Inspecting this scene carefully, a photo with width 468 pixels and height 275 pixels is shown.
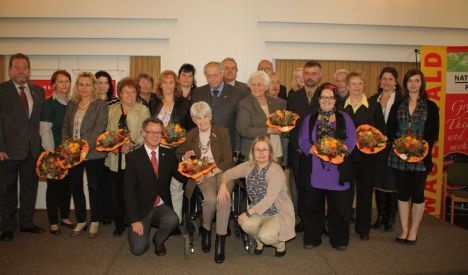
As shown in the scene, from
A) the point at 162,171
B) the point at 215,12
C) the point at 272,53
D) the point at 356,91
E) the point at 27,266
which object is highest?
the point at 215,12

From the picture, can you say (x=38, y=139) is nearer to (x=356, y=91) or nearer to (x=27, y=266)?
(x=27, y=266)

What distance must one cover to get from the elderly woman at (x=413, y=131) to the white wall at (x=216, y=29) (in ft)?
9.63

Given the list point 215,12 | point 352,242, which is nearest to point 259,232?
point 352,242

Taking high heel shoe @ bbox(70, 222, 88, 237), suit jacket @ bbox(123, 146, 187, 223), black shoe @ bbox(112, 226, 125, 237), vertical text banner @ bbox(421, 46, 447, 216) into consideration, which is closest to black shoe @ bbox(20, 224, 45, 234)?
high heel shoe @ bbox(70, 222, 88, 237)

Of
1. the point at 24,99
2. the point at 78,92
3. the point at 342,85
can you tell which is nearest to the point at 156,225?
the point at 78,92

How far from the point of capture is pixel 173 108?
4523 mm

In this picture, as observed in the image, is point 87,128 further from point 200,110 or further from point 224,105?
point 224,105

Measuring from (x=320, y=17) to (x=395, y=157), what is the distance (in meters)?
3.35

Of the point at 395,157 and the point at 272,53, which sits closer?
the point at 395,157

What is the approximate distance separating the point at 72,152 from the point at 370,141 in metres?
3.08

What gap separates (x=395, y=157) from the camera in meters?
4.23

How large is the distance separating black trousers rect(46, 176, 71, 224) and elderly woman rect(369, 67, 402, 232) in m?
3.64

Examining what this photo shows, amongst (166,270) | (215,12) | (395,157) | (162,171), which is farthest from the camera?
(215,12)

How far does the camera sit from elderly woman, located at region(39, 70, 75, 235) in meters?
4.40
